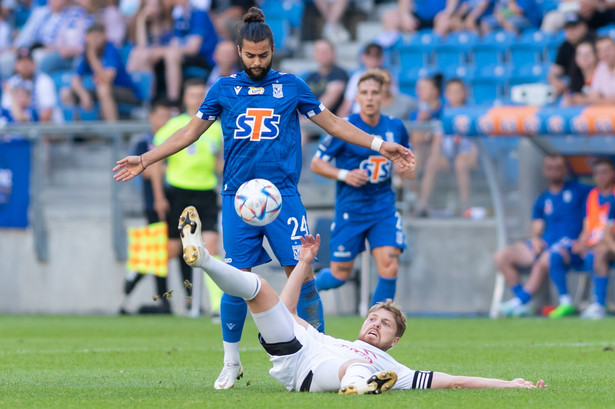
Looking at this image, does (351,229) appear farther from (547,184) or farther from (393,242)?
(547,184)

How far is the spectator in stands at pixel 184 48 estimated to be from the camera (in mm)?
17531

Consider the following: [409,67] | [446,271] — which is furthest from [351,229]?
[409,67]

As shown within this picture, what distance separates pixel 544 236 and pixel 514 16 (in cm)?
495

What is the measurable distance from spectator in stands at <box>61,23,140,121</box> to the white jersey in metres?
11.3

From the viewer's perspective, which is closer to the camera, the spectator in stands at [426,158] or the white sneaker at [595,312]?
the white sneaker at [595,312]

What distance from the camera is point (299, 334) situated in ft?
20.7

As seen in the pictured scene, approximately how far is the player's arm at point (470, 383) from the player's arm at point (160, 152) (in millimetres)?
2092

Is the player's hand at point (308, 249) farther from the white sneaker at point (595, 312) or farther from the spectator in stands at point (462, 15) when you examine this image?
the spectator in stands at point (462, 15)

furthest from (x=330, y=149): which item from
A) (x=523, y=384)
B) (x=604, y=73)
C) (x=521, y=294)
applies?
(x=604, y=73)

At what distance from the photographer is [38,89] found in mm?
17359

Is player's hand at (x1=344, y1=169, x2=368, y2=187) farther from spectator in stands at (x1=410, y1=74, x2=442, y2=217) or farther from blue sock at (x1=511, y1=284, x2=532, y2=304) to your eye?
blue sock at (x1=511, y1=284, x2=532, y2=304)

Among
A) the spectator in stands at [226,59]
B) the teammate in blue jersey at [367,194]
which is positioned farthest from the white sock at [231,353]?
the spectator in stands at [226,59]

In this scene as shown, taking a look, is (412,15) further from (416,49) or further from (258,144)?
(258,144)

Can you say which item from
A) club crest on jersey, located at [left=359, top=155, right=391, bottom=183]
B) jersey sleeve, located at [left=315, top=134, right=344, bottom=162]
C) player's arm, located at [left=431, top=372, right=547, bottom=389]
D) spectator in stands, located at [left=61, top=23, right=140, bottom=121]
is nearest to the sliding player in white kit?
player's arm, located at [left=431, top=372, right=547, bottom=389]
